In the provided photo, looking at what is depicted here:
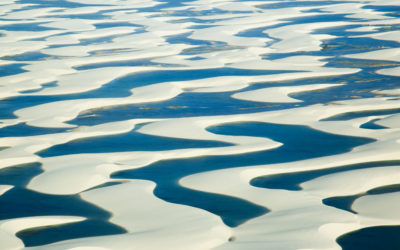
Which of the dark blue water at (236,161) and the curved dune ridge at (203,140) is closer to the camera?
the curved dune ridge at (203,140)

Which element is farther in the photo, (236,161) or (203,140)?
(203,140)

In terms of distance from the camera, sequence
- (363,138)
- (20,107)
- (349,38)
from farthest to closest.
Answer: (349,38) → (20,107) → (363,138)

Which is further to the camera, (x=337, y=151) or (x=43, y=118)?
(x=43, y=118)

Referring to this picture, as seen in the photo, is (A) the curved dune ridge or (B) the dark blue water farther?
(B) the dark blue water

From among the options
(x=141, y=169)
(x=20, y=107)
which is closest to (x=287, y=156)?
(x=141, y=169)

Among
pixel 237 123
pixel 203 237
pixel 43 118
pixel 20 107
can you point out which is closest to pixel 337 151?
pixel 237 123

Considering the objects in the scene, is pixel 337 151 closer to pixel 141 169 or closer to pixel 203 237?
pixel 141 169

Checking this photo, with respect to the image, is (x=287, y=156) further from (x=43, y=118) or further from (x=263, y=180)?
(x=43, y=118)

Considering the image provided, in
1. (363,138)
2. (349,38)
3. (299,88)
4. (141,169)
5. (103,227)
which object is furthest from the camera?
(349,38)
